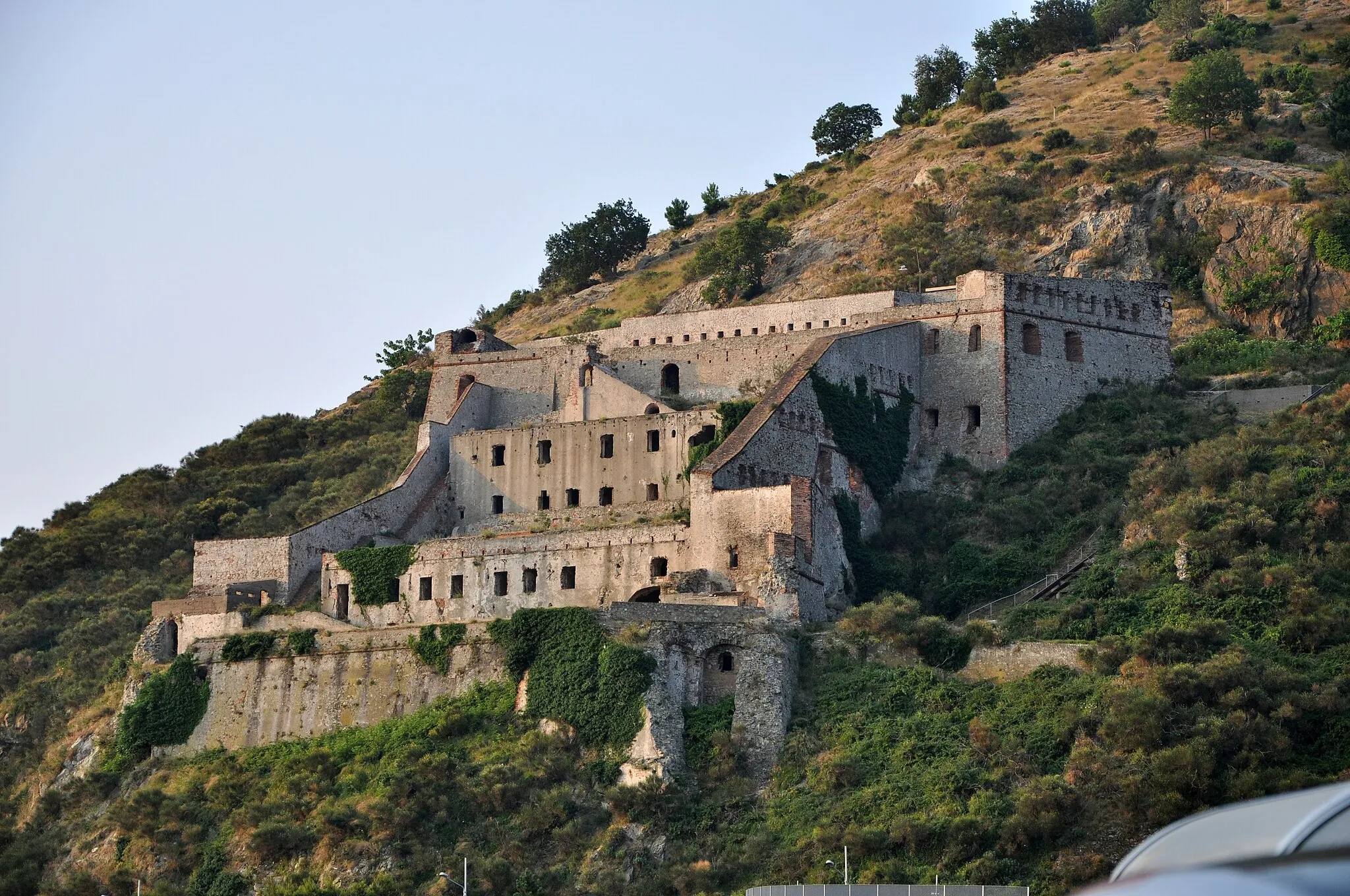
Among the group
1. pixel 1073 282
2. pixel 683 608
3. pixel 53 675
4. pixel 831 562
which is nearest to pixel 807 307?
pixel 1073 282

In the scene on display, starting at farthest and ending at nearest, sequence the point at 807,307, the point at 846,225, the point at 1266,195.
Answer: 1. the point at 846,225
2. the point at 1266,195
3. the point at 807,307

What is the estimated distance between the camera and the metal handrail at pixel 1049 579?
4544 cm

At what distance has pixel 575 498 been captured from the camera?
50781 mm

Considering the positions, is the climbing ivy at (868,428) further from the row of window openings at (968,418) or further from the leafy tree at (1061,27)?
the leafy tree at (1061,27)

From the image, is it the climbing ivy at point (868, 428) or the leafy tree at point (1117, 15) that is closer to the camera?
the climbing ivy at point (868, 428)

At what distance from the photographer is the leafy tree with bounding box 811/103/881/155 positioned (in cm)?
9656

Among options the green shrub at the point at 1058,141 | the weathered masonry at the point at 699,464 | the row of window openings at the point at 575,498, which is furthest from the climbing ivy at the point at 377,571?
the green shrub at the point at 1058,141

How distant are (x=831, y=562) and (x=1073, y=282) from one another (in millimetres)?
15646

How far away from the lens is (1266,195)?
67812mm

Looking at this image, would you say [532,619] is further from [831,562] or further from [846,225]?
[846,225]

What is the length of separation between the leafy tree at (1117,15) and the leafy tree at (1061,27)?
430mm

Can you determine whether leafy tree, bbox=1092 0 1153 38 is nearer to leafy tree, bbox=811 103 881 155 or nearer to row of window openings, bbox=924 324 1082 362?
leafy tree, bbox=811 103 881 155

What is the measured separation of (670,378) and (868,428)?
7243 millimetres

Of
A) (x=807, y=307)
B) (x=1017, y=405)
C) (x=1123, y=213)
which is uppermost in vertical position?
(x=1123, y=213)
